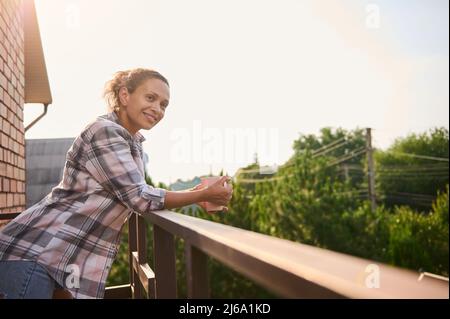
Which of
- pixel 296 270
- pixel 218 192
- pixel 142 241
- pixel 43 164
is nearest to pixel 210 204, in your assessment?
pixel 218 192

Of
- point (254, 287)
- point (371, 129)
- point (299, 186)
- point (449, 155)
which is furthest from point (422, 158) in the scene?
point (254, 287)

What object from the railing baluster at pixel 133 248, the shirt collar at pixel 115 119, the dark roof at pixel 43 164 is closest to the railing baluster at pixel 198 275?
the shirt collar at pixel 115 119

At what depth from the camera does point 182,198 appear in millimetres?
1615

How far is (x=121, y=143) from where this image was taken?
5.08ft

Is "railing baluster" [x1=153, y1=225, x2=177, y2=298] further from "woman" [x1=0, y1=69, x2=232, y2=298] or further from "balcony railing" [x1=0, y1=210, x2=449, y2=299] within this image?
"balcony railing" [x1=0, y1=210, x2=449, y2=299]

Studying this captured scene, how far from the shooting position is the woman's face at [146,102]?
5.82ft

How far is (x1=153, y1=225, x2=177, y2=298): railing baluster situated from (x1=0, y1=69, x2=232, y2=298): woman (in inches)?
5.4

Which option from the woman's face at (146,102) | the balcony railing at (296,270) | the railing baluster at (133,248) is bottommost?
the railing baluster at (133,248)

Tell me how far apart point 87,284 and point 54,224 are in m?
0.26

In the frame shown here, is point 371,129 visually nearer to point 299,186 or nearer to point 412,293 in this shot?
point 299,186

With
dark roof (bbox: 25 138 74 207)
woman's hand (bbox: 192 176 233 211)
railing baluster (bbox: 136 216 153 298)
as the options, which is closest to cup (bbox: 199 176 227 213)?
woman's hand (bbox: 192 176 233 211)

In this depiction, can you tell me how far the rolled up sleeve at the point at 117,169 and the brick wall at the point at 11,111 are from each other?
1334 mm

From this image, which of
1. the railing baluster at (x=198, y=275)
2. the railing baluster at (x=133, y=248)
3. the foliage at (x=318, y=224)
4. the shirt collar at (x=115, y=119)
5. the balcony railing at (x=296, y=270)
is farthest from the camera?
the foliage at (x=318, y=224)

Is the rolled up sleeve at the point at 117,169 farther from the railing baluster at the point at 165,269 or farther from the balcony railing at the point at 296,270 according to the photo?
the balcony railing at the point at 296,270
